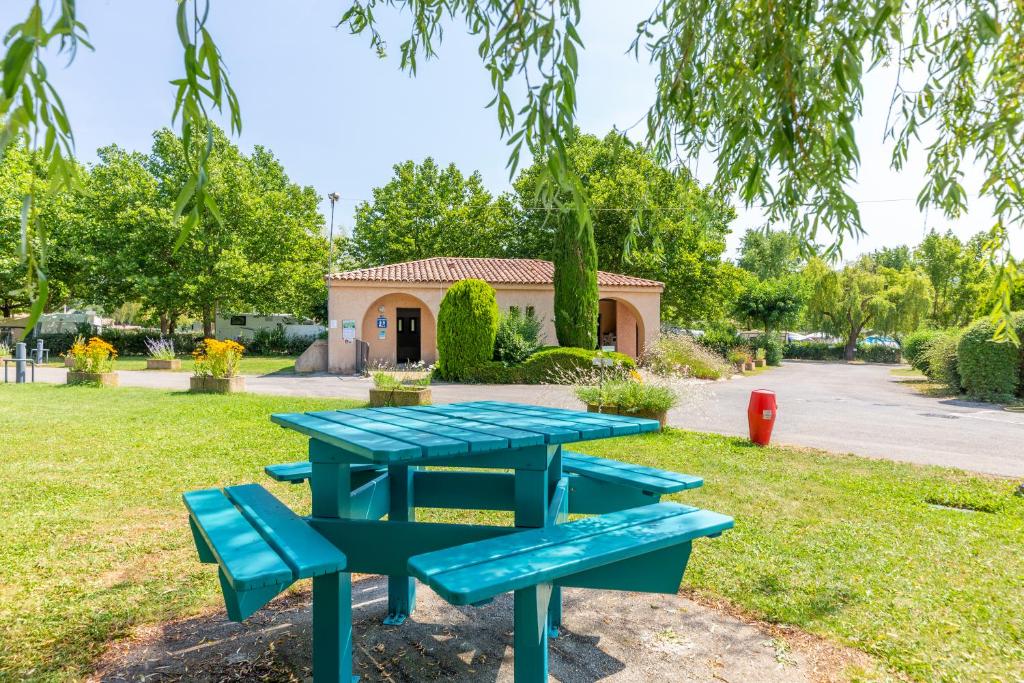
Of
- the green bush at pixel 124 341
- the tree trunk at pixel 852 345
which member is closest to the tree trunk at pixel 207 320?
the green bush at pixel 124 341

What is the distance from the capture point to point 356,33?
4.04 metres

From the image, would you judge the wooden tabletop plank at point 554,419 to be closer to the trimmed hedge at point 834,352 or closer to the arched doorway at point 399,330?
the arched doorway at point 399,330

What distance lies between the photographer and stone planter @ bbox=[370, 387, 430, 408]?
10867 mm

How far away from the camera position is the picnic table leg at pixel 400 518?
9.99ft

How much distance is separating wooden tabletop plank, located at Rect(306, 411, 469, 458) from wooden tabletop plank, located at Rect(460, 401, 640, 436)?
2.39ft

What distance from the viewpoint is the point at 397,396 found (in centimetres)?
1091

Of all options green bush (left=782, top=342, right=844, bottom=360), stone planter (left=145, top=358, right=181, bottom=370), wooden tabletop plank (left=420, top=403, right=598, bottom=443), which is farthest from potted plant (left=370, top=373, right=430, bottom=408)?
green bush (left=782, top=342, right=844, bottom=360)

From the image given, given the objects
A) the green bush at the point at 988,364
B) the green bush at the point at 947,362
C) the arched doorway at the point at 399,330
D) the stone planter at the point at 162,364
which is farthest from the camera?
the arched doorway at the point at 399,330

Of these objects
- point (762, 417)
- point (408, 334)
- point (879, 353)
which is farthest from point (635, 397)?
point (879, 353)

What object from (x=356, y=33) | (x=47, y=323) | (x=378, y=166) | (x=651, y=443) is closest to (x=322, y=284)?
(x=378, y=166)

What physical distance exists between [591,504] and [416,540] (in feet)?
4.14

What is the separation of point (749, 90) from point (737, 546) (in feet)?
9.86

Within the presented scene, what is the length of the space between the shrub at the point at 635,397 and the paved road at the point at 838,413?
804 millimetres

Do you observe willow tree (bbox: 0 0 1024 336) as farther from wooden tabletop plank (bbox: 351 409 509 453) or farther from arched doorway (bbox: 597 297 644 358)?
arched doorway (bbox: 597 297 644 358)
